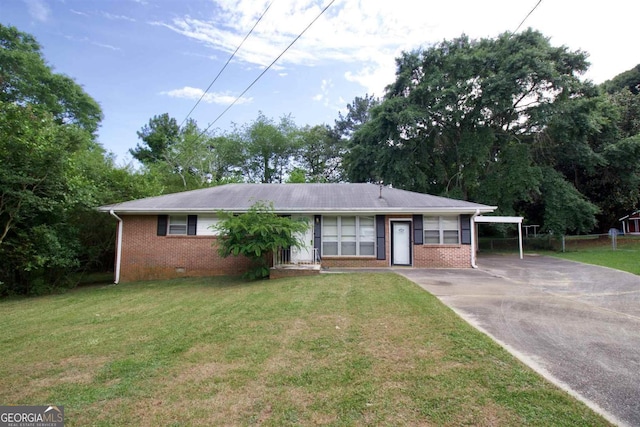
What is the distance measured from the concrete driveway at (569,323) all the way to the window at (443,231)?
222 centimetres

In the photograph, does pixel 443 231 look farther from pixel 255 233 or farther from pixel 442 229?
pixel 255 233

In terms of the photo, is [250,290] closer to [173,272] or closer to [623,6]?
[173,272]

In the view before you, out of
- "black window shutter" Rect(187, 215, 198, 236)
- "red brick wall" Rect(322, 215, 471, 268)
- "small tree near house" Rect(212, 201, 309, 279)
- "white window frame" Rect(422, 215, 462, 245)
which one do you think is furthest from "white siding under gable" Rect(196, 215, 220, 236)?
"white window frame" Rect(422, 215, 462, 245)

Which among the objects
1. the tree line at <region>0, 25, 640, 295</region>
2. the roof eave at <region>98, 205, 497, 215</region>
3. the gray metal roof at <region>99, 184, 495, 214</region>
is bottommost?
the roof eave at <region>98, 205, 497, 215</region>

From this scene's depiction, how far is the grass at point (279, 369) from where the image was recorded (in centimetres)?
266

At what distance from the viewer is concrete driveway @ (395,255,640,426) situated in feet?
9.99

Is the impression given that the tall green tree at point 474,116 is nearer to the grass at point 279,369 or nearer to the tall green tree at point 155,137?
the grass at point 279,369

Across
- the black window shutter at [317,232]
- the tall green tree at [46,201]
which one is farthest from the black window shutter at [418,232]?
the tall green tree at [46,201]

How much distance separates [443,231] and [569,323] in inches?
282

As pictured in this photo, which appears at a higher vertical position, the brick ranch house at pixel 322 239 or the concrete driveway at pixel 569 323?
the brick ranch house at pixel 322 239

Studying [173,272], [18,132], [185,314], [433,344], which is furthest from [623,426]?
[18,132]

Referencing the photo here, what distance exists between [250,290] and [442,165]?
18.5 metres

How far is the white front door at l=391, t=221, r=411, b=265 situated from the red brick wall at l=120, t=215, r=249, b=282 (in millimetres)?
5599

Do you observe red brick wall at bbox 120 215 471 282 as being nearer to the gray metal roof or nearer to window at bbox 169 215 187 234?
window at bbox 169 215 187 234
